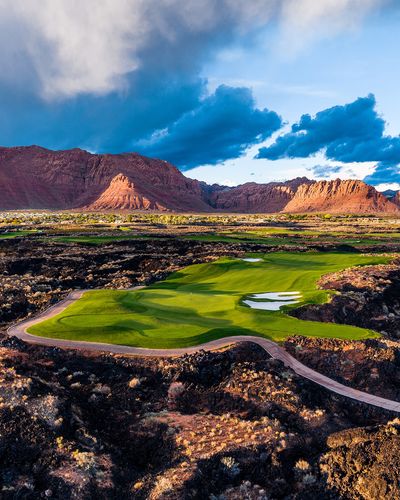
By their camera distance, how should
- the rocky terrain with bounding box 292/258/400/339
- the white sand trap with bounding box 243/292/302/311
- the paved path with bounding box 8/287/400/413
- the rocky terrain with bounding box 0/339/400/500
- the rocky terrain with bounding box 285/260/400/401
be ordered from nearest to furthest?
the rocky terrain with bounding box 0/339/400/500 → the paved path with bounding box 8/287/400/413 → the rocky terrain with bounding box 285/260/400/401 → the rocky terrain with bounding box 292/258/400/339 → the white sand trap with bounding box 243/292/302/311

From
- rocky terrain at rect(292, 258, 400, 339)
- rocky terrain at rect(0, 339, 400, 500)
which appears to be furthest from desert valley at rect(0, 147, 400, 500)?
rocky terrain at rect(292, 258, 400, 339)

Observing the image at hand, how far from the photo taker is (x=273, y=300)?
29172 millimetres

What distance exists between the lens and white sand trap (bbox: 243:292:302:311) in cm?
2689

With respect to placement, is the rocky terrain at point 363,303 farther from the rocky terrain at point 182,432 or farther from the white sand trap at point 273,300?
the rocky terrain at point 182,432

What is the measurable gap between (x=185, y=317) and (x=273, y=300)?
839cm

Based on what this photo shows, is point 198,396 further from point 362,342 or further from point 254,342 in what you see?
point 362,342

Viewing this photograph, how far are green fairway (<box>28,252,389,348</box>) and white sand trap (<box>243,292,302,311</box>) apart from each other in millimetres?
579

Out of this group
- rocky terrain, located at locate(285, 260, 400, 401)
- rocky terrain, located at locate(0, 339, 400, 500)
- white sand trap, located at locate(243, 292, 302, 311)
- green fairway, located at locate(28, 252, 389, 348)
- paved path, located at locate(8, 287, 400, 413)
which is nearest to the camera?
rocky terrain, located at locate(0, 339, 400, 500)

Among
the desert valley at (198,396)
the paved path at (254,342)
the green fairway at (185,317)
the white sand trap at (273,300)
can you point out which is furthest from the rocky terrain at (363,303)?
the paved path at (254,342)

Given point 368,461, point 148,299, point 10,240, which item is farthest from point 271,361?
point 10,240

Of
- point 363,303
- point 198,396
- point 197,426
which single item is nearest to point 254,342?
point 198,396

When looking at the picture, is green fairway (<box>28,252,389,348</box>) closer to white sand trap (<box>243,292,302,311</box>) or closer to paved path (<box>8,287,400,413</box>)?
paved path (<box>8,287,400,413</box>)

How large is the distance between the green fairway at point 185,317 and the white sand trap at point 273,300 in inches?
22.8

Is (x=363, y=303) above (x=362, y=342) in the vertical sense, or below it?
below
